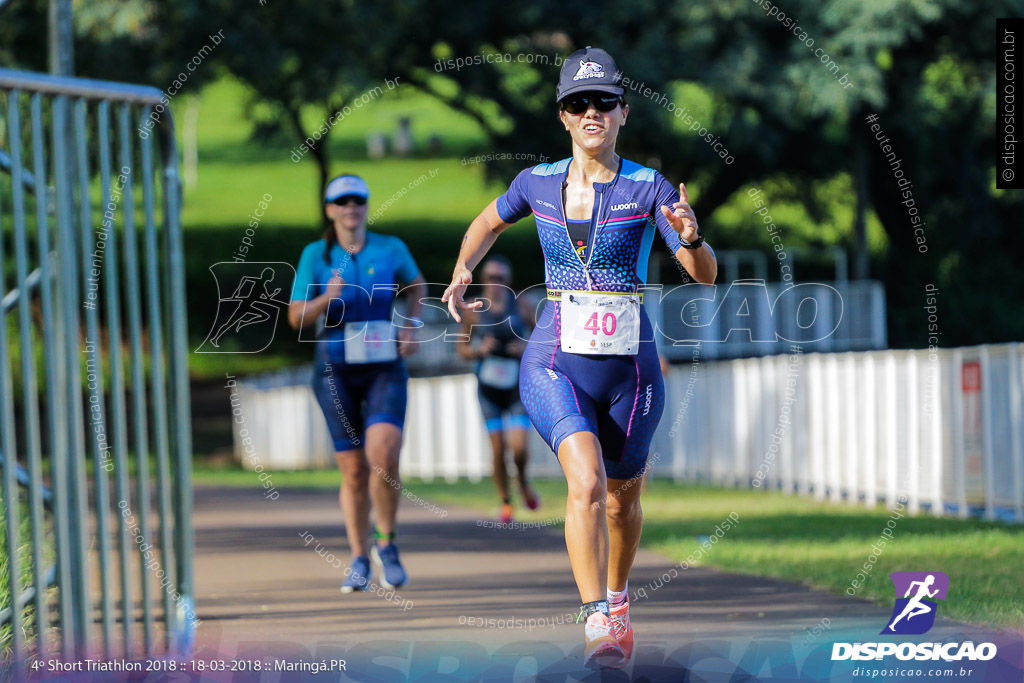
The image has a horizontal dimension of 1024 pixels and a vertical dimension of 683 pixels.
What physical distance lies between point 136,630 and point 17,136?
2.58m

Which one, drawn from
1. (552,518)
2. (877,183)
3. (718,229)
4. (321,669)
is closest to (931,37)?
(877,183)

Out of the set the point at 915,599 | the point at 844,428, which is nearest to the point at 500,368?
the point at 844,428

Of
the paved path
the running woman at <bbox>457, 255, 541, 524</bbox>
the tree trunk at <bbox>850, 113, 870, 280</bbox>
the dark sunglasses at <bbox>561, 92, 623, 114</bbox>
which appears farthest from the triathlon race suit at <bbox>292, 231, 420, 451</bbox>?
the tree trunk at <bbox>850, 113, 870, 280</bbox>

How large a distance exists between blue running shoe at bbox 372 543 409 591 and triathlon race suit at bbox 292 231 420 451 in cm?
59

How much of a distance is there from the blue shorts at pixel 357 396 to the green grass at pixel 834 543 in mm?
2281

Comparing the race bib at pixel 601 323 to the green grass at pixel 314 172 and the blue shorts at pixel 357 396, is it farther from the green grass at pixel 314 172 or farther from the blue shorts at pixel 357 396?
the green grass at pixel 314 172

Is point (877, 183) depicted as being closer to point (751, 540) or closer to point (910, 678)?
point (751, 540)

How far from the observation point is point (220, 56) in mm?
21234

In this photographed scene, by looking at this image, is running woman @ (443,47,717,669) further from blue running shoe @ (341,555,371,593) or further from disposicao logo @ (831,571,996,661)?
blue running shoe @ (341,555,371,593)

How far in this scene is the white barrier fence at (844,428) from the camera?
409 inches

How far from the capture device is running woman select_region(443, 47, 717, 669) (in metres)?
5.10

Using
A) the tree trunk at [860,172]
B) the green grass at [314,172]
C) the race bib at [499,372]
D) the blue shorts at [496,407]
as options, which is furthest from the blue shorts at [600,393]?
the green grass at [314,172]

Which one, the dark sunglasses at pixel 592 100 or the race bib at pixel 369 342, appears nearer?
the dark sunglasses at pixel 592 100

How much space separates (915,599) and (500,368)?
5461 mm
